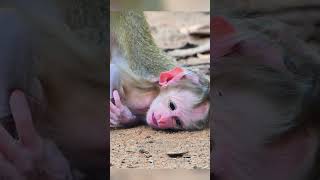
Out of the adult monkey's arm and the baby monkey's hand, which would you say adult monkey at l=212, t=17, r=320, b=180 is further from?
the adult monkey's arm

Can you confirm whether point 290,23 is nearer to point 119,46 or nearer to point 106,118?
point 119,46

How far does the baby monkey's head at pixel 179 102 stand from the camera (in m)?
3.41

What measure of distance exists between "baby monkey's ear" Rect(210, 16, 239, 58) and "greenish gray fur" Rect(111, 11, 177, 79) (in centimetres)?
34

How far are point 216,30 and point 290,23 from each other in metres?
0.49

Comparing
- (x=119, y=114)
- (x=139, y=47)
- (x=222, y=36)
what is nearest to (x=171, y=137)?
(x=119, y=114)

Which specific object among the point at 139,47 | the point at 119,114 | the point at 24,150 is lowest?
→ the point at 24,150

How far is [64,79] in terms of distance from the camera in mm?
3307

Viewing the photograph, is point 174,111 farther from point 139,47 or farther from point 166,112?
point 139,47

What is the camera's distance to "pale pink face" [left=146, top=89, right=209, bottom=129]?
3418mm

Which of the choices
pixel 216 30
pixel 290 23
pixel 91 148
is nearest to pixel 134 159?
pixel 91 148

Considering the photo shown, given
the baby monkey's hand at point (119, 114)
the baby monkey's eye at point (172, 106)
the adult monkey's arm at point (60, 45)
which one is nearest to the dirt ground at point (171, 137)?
the baby monkey's hand at point (119, 114)

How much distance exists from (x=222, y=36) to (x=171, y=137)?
2.59 feet

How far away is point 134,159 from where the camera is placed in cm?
340

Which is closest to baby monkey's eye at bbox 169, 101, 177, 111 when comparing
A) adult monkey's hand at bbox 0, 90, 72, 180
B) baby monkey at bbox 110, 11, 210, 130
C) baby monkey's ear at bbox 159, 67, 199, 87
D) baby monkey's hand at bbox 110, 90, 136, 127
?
baby monkey at bbox 110, 11, 210, 130
